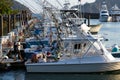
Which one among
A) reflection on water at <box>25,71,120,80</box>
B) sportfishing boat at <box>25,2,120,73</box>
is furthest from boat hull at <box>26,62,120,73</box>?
reflection on water at <box>25,71,120,80</box>

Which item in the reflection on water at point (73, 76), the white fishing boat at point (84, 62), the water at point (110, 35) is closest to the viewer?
the reflection on water at point (73, 76)

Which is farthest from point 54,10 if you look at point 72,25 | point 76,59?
point 76,59

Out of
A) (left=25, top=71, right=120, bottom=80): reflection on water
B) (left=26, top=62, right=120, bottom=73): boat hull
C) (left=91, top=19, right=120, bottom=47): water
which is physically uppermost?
(left=91, top=19, right=120, bottom=47): water

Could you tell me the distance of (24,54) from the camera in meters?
33.3

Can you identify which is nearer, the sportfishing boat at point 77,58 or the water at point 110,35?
the sportfishing boat at point 77,58

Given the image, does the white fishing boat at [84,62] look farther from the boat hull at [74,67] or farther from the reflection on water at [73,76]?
the reflection on water at [73,76]

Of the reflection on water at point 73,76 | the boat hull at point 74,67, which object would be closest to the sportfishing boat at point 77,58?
the boat hull at point 74,67

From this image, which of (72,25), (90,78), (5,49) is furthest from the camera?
(5,49)

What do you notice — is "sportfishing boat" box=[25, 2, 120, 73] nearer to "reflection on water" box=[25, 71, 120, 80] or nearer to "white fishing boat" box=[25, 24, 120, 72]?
"white fishing boat" box=[25, 24, 120, 72]

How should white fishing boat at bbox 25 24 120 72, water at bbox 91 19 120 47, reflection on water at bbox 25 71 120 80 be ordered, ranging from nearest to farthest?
reflection on water at bbox 25 71 120 80 < white fishing boat at bbox 25 24 120 72 < water at bbox 91 19 120 47

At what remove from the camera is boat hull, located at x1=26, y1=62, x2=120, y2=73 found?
2861 cm

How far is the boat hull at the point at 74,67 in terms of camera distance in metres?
28.6

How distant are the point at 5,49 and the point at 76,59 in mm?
9451

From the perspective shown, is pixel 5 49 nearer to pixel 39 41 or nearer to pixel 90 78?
pixel 39 41
